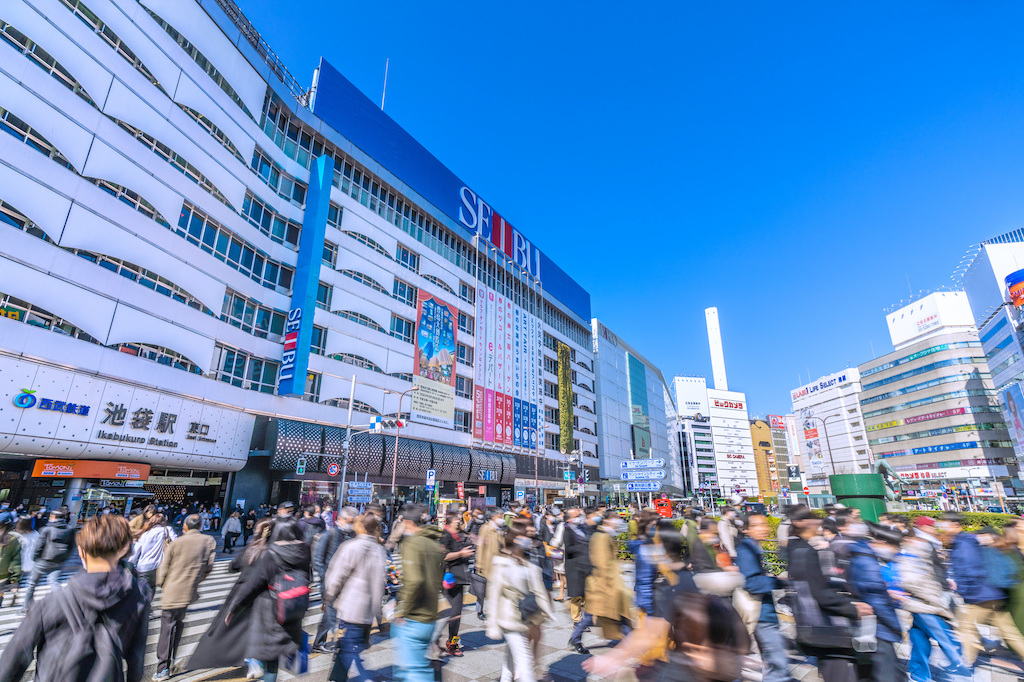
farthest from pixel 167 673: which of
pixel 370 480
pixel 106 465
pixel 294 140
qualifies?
pixel 294 140

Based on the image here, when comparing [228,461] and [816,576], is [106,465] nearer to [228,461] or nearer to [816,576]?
[228,461]

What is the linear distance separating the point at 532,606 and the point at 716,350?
17285 centimetres

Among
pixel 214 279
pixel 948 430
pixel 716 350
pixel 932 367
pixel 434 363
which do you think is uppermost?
pixel 716 350

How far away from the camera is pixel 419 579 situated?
184 inches

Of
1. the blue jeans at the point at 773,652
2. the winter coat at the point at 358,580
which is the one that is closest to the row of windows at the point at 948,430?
the blue jeans at the point at 773,652

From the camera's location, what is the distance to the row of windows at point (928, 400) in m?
79.8

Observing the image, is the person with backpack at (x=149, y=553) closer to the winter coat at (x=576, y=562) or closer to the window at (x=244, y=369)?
the winter coat at (x=576, y=562)

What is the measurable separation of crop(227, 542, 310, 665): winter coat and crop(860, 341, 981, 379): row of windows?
109646 mm

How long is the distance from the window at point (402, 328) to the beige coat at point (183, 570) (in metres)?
29.9

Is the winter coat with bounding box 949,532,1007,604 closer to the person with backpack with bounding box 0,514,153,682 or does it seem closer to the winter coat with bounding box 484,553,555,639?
the winter coat with bounding box 484,553,555,639

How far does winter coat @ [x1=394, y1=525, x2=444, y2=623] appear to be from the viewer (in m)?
4.59

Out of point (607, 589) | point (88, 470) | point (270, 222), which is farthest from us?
point (270, 222)

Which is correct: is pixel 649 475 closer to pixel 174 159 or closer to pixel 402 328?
pixel 402 328

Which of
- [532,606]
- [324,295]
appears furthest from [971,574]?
[324,295]
